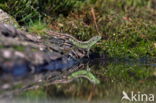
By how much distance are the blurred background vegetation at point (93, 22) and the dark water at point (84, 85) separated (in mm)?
1575

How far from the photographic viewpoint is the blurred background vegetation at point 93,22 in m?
9.32

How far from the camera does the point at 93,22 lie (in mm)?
10164

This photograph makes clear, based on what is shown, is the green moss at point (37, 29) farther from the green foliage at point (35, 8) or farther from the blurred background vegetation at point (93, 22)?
the green foliage at point (35, 8)

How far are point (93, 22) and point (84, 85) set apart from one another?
185 inches

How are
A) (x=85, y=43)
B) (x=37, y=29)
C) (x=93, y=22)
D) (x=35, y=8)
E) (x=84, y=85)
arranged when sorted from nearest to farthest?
(x=84, y=85), (x=37, y=29), (x=85, y=43), (x=35, y=8), (x=93, y=22)

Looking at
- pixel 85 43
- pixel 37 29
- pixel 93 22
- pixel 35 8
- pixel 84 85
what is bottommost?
pixel 84 85

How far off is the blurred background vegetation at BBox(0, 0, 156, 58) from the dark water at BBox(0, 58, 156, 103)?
1575 mm

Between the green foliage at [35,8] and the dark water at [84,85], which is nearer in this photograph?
the dark water at [84,85]

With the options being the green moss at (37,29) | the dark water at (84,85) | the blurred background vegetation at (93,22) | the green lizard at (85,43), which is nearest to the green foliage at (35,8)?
the blurred background vegetation at (93,22)

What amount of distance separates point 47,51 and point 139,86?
213 cm

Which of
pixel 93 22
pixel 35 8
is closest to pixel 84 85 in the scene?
pixel 35 8

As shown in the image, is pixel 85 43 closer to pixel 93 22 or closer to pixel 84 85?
pixel 93 22

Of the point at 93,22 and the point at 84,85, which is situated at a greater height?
the point at 93,22

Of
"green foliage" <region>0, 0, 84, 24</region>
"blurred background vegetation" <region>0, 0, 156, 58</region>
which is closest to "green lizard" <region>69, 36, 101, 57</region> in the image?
"blurred background vegetation" <region>0, 0, 156, 58</region>
